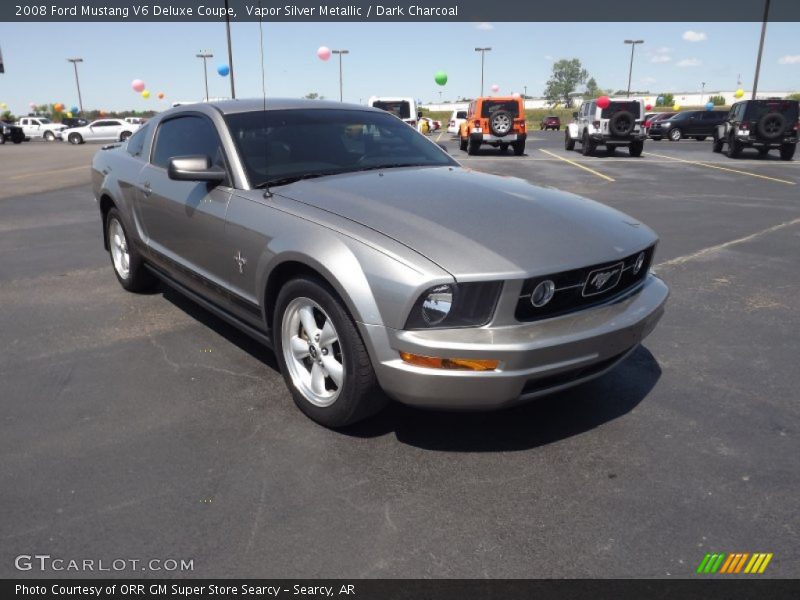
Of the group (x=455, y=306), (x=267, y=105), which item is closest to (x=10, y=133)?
(x=267, y=105)

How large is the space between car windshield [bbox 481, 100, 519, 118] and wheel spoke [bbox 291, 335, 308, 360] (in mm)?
20808

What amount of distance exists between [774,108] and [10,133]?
43.7m

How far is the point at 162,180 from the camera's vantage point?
433 cm

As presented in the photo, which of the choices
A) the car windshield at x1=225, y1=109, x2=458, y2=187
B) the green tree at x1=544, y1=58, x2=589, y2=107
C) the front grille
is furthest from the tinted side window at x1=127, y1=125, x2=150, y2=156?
the green tree at x1=544, y1=58, x2=589, y2=107

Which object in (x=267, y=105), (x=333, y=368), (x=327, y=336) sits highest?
(x=267, y=105)

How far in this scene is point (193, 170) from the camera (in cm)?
348

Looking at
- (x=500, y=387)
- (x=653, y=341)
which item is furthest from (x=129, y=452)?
(x=653, y=341)

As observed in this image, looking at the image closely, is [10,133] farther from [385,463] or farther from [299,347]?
[385,463]

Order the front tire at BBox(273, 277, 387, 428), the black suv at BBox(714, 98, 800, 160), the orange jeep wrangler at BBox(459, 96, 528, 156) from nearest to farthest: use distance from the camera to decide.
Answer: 1. the front tire at BBox(273, 277, 387, 428)
2. the black suv at BBox(714, 98, 800, 160)
3. the orange jeep wrangler at BBox(459, 96, 528, 156)

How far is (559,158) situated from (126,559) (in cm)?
2076

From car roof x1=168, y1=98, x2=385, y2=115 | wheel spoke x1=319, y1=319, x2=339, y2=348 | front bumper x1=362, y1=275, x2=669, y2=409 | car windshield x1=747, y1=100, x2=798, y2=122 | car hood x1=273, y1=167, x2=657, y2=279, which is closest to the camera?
front bumper x1=362, y1=275, x2=669, y2=409

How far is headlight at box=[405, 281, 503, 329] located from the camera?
2.52 metres

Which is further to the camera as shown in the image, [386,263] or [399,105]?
[399,105]

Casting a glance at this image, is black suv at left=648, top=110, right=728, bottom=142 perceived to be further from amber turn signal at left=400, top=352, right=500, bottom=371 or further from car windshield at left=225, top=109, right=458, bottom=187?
amber turn signal at left=400, top=352, right=500, bottom=371
